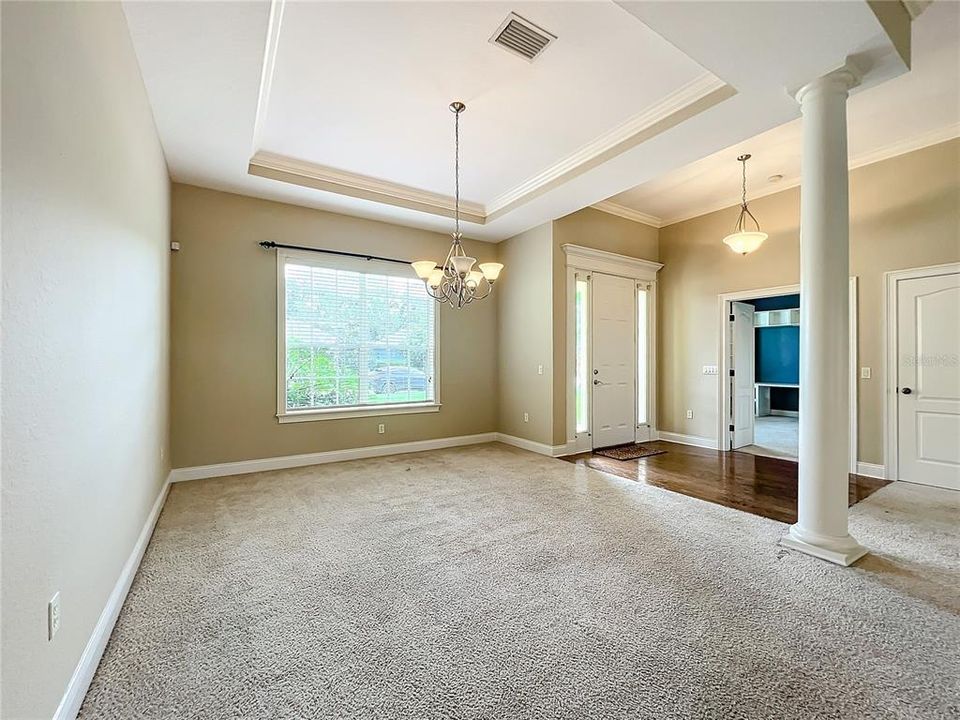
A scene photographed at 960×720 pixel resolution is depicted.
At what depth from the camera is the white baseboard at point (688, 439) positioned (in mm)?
5902

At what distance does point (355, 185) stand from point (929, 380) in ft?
20.2

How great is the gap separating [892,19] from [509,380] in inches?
188

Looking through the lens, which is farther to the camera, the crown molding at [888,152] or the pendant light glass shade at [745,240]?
the pendant light glass shade at [745,240]

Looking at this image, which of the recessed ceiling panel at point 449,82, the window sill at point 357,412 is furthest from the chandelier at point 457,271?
the window sill at point 357,412

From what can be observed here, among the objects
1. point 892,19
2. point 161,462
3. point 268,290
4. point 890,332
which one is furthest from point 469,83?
point 890,332

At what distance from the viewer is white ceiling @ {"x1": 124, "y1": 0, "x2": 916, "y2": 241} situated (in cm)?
234

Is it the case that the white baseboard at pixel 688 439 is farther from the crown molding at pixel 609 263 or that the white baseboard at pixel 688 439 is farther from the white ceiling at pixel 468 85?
the white ceiling at pixel 468 85

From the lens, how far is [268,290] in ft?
15.5

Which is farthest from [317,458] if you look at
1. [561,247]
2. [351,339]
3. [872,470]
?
[872,470]

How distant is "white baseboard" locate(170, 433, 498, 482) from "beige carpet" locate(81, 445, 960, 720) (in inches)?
40.8

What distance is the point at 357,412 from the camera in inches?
207

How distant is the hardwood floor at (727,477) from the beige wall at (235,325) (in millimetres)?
3028

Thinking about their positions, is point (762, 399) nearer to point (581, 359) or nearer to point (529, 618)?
point (581, 359)

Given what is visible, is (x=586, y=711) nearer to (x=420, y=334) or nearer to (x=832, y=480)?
(x=832, y=480)
